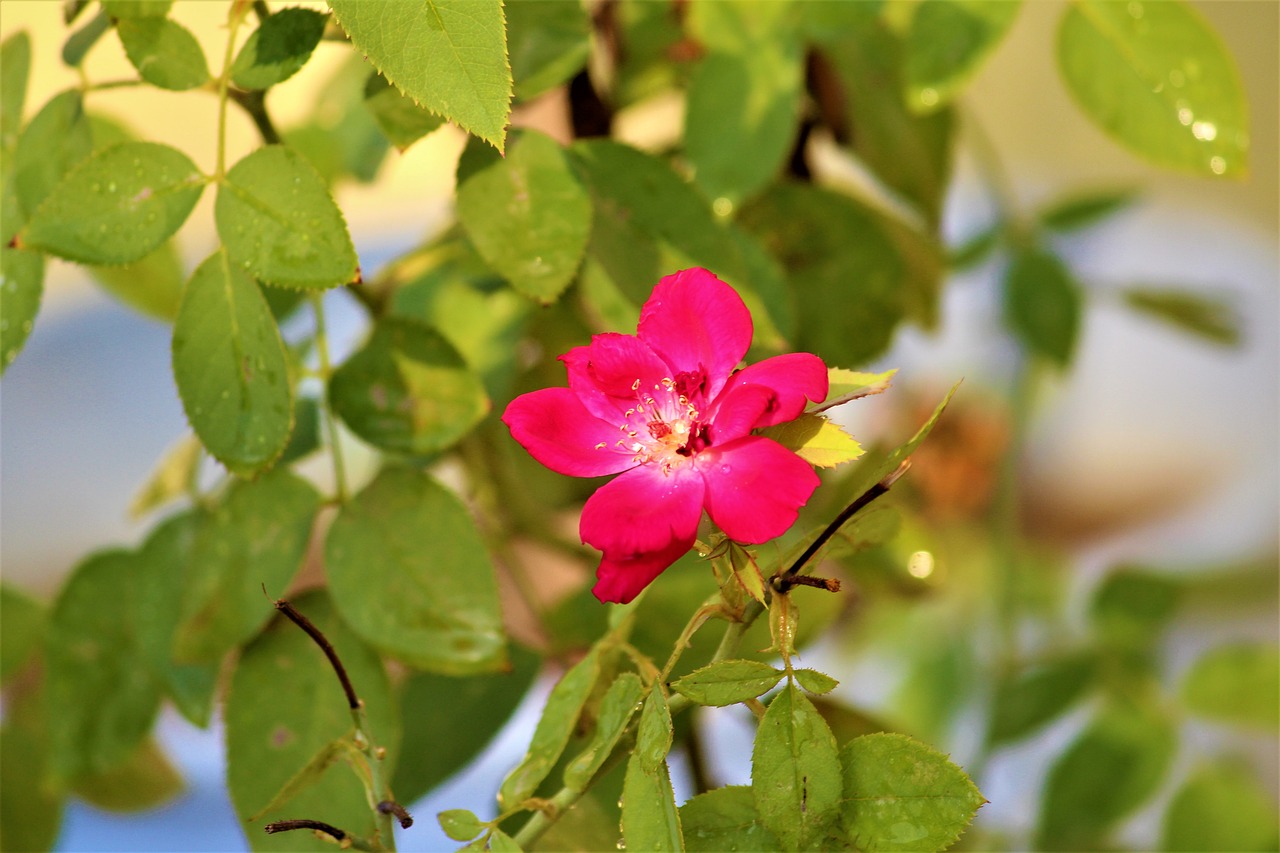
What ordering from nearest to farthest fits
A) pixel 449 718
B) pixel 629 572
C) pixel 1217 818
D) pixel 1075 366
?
pixel 629 572
pixel 449 718
pixel 1217 818
pixel 1075 366

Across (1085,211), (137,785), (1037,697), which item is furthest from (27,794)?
(1085,211)

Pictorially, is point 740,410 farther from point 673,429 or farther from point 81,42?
point 81,42

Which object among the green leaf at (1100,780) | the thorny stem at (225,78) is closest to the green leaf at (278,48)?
the thorny stem at (225,78)

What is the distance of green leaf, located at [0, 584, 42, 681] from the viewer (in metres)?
0.45

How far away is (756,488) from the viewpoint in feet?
0.74

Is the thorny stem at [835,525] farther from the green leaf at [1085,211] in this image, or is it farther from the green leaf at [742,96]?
the green leaf at [1085,211]

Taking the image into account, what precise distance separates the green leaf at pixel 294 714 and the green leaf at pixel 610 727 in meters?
0.10

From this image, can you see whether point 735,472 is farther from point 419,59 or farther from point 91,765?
point 91,765

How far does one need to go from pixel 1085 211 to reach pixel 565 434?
1.84ft

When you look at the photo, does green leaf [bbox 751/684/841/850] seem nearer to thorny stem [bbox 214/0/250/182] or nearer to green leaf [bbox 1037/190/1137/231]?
thorny stem [bbox 214/0/250/182]

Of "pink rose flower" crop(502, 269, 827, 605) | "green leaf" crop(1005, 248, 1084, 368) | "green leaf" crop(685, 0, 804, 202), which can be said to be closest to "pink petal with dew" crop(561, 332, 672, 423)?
"pink rose flower" crop(502, 269, 827, 605)

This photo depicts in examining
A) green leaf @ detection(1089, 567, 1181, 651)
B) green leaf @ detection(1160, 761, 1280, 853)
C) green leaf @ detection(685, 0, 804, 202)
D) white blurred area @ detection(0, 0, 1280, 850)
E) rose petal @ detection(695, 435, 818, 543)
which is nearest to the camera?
rose petal @ detection(695, 435, 818, 543)

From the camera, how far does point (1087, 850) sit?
1.99 feet

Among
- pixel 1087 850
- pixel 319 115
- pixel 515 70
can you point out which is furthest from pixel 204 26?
pixel 1087 850
